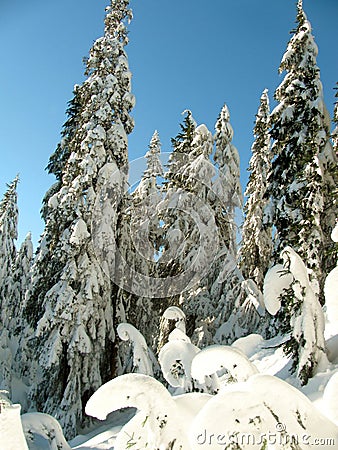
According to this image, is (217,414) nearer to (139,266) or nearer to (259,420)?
(259,420)

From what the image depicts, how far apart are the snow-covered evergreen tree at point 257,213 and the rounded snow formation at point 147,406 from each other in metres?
18.7

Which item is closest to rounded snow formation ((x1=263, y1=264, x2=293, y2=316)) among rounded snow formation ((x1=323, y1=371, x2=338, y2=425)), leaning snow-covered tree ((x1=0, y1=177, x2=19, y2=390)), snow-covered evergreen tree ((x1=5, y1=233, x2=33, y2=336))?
rounded snow formation ((x1=323, y1=371, x2=338, y2=425))

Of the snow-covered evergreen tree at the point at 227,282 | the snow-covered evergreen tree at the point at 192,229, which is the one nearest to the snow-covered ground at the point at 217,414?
the snow-covered evergreen tree at the point at 192,229

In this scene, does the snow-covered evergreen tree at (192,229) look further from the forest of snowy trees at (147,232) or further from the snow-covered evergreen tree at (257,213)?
the snow-covered evergreen tree at (257,213)

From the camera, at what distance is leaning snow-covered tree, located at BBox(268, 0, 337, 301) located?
1078cm

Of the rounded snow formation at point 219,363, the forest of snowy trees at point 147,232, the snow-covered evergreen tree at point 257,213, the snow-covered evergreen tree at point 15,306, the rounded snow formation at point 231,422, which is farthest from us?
the snow-covered evergreen tree at point 15,306

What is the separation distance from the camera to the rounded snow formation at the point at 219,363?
2684mm

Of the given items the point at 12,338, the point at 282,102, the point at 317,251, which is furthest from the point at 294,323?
the point at 12,338

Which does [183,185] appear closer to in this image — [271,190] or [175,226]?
[175,226]

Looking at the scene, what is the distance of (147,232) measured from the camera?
18.2 metres

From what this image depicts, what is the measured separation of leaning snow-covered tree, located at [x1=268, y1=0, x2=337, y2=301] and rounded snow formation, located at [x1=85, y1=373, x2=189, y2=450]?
27.9 feet

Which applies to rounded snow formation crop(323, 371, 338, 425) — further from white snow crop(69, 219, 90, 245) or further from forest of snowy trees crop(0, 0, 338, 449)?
white snow crop(69, 219, 90, 245)

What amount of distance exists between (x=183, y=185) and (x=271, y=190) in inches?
179

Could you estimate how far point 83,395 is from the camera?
48.1ft
